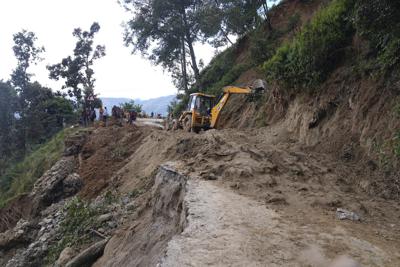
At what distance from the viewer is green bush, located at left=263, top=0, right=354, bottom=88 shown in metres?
11.2

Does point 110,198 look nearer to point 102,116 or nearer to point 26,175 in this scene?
point 102,116

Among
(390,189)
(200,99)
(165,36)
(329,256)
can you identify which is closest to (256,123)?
(200,99)

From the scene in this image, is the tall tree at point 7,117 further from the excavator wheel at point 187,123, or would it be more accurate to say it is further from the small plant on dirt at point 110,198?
the small plant on dirt at point 110,198

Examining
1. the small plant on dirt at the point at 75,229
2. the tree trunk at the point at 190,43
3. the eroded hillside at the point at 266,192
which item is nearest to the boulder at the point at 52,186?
the eroded hillside at the point at 266,192

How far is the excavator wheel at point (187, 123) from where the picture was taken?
18.7m

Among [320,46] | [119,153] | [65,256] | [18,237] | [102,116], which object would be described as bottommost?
[18,237]

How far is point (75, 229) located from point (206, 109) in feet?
26.6

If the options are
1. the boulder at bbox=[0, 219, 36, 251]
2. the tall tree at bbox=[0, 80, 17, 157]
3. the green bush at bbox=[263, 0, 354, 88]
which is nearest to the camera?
the green bush at bbox=[263, 0, 354, 88]

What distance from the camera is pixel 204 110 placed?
1906 centimetres

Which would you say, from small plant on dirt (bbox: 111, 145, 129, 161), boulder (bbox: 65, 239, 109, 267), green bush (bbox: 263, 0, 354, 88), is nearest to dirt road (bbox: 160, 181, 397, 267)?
boulder (bbox: 65, 239, 109, 267)

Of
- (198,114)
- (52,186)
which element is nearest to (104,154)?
(52,186)

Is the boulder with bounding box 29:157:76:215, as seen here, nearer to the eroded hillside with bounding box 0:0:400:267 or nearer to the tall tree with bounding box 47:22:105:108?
the eroded hillside with bounding box 0:0:400:267

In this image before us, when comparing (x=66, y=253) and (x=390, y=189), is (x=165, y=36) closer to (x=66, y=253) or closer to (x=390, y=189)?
(x=66, y=253)

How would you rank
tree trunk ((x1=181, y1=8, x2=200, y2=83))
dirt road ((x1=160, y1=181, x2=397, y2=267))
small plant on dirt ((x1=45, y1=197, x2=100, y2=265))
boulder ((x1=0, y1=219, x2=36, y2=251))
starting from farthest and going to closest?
tree trunk ((x1=181, y1=8, x2=200, y2=83)) → boulder ((x1=0, y1=219, x2=36, y2=251)) → small plant on dirt ((x1=45, y1=197, x2=100, y2=265)) → dirt road ((x1=160, y1=181, x2=397, y2=267))
